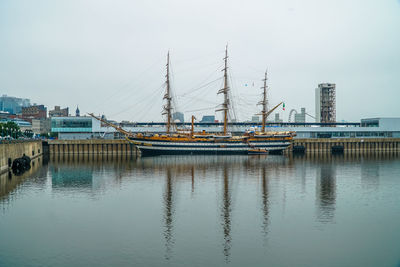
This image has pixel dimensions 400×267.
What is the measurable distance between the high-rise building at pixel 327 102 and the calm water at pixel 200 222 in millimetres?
111234

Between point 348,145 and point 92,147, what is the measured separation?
7800cm

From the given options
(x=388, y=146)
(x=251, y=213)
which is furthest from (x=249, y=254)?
(x=388, y=146)

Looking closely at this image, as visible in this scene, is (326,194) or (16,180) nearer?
(326,194)

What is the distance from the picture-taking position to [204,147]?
338 ft

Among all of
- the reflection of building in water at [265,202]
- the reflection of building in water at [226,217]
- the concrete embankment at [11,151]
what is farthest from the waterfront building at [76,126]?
the reflection of building in water at [226,217]

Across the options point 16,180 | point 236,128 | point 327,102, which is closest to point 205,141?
point 236,128

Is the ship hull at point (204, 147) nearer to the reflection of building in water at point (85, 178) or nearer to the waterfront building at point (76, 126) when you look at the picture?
the reflection of building in water at point (85, 178)

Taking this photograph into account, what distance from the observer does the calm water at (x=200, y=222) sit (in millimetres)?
23594

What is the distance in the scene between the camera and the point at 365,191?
44.8 m

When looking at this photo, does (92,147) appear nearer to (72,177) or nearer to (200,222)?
(72,177)

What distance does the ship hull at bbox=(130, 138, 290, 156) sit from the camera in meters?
100

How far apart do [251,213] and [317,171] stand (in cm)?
3340

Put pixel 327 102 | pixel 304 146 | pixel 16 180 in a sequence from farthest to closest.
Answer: pixel 327 102 < pixel 304 146 < pixel 16 180

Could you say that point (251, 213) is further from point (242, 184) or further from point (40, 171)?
point (40, 171)
